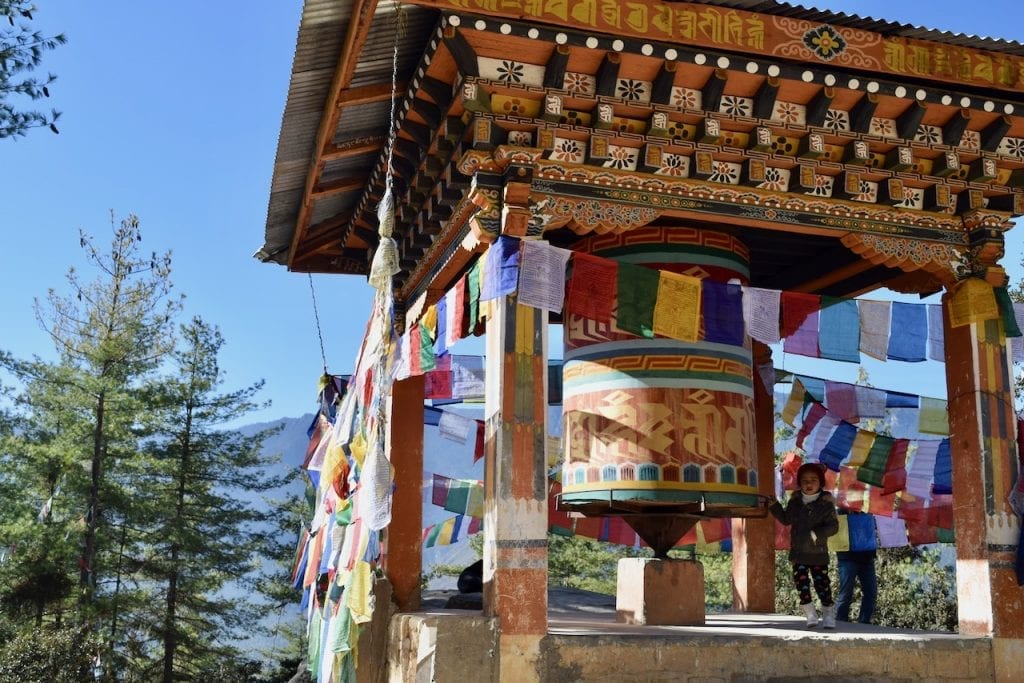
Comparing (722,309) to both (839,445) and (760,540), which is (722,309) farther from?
(839,445)

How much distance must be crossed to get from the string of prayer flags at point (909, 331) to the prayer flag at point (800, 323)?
0.71 metres

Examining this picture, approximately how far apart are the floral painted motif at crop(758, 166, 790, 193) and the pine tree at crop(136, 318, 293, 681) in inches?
695

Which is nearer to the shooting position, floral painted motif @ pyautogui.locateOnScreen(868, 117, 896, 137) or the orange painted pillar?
the orange painted pillar

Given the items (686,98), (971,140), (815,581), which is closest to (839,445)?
(815,581)

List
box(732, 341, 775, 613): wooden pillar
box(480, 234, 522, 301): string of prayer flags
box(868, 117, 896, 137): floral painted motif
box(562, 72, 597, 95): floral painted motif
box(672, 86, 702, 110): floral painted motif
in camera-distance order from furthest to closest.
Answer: box(732, 341, 775, 613): wooden pillar, box(868, 117, 896, 137): floral painted motif, box(672, 86, 702, 110): floral painted motif, box(562, 72, 597, 95): floral painted motif, box(480, 234, 522, 301): string of prayer flags

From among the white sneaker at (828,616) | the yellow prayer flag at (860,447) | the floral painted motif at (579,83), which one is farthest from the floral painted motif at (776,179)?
the yellow prayer flag at (860,447)

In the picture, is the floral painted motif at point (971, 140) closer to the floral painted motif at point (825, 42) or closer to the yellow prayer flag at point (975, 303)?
the yellow prayer flag at point (975, 303)

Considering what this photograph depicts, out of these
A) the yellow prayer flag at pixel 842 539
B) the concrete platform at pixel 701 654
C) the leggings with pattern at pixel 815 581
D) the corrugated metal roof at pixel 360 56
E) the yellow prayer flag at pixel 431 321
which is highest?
the corrugated metal roof at pixel 360 56

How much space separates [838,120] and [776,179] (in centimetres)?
63

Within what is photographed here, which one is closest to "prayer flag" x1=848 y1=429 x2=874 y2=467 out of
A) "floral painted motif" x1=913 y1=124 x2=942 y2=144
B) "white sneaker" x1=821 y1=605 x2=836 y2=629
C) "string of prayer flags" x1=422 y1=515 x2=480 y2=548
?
"white sneaker" x1=821 y1=605 x2=836 y2=629

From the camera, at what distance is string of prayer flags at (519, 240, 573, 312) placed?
6875mm

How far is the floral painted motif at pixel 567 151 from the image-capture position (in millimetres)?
7215

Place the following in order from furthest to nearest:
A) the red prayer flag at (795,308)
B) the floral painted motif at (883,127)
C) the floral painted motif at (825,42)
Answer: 1. the red prayer flag at (795,308)
2. the floral painted motif at (883,127)
3. the floral painted motif at (825,42)

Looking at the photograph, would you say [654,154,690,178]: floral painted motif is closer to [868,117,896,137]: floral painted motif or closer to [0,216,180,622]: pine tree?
[868,117,896,137]: floral painted motif
